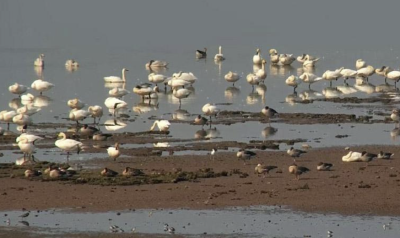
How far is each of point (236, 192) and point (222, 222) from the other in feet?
9.51

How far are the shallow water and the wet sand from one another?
0.52 m

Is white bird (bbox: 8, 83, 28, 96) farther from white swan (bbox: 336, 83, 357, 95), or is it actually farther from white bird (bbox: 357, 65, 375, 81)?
white bird (bbox: 357, 65, 375, 81)

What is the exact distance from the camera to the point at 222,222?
1984 cm

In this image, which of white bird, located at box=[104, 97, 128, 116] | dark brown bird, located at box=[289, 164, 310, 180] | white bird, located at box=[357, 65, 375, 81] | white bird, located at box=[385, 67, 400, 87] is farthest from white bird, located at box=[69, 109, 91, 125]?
white bird, located at box=[357, 65, 375, 81]

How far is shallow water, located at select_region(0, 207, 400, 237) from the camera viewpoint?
1904cm

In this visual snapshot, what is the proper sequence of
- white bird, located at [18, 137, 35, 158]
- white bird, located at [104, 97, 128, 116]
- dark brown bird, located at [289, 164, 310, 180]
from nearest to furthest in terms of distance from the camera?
dark brown bird, located at [289, 164, 310, 180]
white bird, located at [18, 137, 35, 158]
white bird, located at [104, 97, 128, 116]

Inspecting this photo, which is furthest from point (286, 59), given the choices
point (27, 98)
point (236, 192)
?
point (236, 192)

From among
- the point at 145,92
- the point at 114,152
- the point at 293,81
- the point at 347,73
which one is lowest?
the point at 114,152

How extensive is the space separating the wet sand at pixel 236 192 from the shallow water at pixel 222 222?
0.52 metres

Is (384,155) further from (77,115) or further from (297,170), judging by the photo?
(77,115)

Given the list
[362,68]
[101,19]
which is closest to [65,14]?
[101,19]

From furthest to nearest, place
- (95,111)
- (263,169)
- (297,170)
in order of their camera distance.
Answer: (95,111) < (263,169) < (297,170)

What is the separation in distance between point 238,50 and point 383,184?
2206 inches

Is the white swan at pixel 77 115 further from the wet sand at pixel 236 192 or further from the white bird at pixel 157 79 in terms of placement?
the white bird at pixel 157 79
